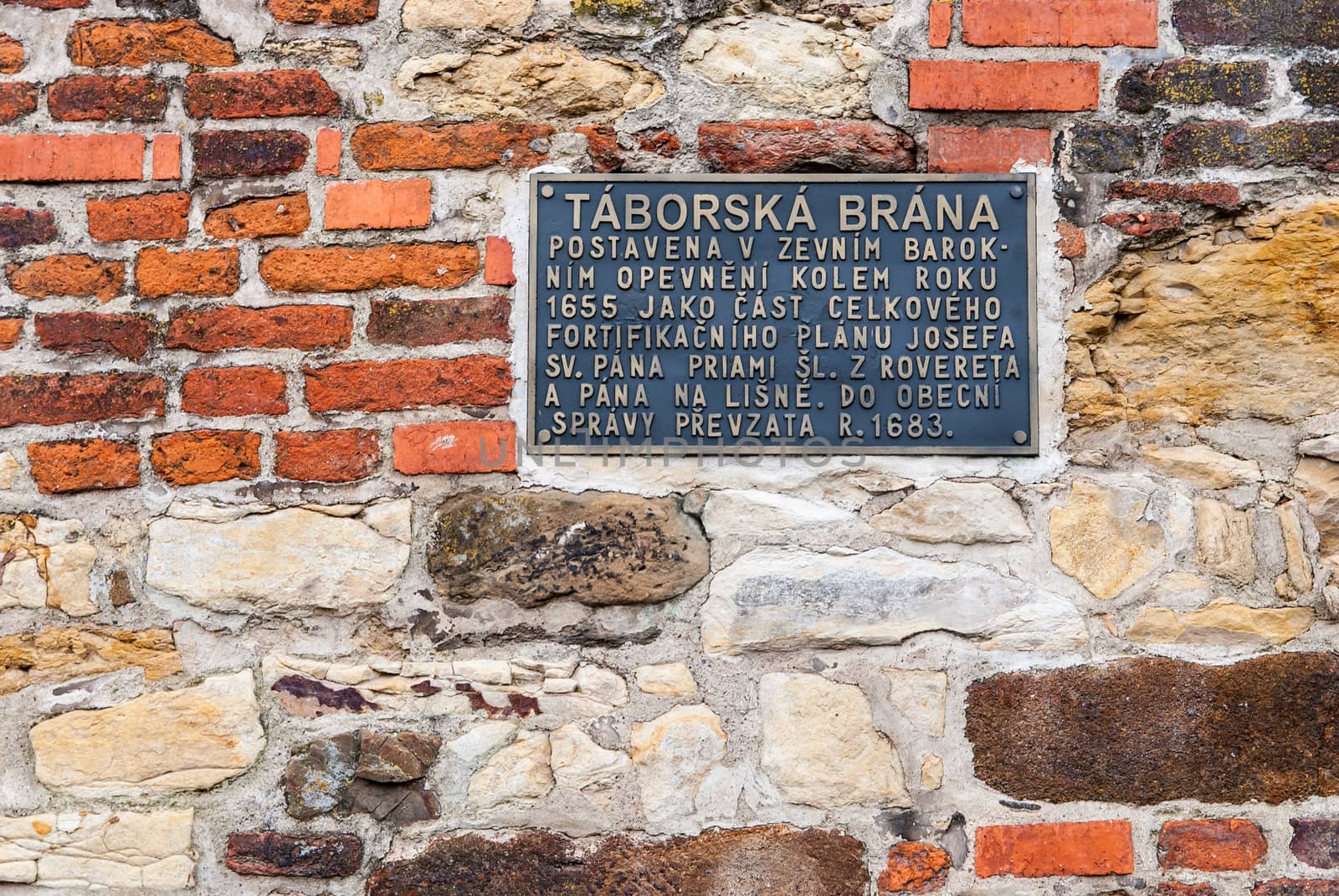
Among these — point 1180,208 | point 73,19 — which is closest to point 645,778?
point 1180,208

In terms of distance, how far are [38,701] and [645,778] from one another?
1105 millimetres

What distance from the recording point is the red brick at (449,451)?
2.03m

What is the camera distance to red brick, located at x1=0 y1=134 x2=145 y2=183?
2.08 m

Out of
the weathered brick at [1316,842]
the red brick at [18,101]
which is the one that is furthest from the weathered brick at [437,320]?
the weathered brick at [1316,842]

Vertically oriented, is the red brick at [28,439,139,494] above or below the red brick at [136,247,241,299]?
below

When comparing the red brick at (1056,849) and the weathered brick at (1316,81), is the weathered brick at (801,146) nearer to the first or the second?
the weathered brick at (1316,81)

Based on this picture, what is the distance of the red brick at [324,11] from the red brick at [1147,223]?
4.86 feet

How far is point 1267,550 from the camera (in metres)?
2.02

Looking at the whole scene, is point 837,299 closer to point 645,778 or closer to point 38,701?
point 645,778

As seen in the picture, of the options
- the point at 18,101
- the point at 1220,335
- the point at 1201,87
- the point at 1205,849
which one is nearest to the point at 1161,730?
the point at 1205,849

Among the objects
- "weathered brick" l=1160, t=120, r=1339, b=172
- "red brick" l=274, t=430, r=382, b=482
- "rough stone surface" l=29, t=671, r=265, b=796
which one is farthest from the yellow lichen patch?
"rough stone surface" l=29, t=671, r=265, b=796

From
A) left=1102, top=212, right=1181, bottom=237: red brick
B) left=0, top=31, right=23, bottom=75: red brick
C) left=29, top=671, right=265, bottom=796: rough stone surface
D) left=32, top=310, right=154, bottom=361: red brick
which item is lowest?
left=29, top=671, right=265, bottom=796: rough stone surface

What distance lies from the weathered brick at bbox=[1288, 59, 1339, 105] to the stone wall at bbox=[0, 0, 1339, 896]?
0.11ft

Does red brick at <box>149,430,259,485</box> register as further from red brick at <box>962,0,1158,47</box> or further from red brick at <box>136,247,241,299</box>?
red brick at <box>962,0,1158,47</box>
